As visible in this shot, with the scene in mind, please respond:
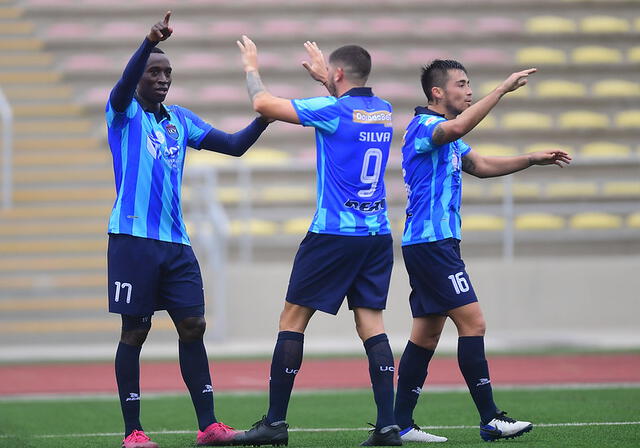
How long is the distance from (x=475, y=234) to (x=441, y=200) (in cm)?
873

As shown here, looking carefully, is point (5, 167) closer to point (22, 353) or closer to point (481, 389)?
point (22, 353)

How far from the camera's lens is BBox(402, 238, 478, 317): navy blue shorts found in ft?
19.5

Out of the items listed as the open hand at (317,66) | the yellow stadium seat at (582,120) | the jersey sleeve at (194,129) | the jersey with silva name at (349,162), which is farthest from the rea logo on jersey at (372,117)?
the yellow stadium seat at (582,120)

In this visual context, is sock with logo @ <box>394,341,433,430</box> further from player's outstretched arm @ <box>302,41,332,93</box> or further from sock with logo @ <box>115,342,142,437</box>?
player's outstretched arm @ <box>302,41,332,93</box>

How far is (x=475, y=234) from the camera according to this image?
48.1ft

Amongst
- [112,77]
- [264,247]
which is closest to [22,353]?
[264,247]

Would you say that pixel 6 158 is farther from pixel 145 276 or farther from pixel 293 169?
pixel 145 276

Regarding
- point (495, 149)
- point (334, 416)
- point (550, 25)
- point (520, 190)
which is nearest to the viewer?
point (334, 416)

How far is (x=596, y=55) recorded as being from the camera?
18031 mm

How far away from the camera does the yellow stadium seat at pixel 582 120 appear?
17203 mm

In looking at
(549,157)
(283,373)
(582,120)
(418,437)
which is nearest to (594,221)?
(582,120)

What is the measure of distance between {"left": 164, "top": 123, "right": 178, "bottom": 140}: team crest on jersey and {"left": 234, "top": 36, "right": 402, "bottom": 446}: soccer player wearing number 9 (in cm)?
53

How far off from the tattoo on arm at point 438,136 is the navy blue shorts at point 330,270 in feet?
1.82

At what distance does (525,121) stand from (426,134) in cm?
1144
